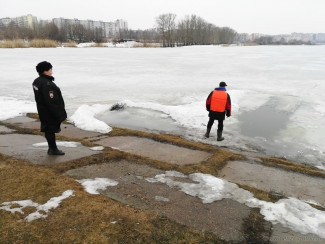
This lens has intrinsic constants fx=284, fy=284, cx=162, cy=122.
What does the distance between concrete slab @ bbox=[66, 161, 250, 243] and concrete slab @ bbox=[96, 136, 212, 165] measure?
0.84 metres

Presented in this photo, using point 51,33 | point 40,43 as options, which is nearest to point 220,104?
point 40,43

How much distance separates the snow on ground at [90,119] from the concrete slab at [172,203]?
2.49 meters

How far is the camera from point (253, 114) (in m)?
8.44

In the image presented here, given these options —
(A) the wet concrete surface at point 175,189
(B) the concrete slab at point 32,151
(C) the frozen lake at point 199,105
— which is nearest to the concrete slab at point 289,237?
(A) the wet concrete surface at point 175,189

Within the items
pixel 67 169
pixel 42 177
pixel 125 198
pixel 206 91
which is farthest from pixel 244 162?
pixel 206 91

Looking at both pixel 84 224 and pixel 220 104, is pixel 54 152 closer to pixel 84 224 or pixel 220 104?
pixel 84 224

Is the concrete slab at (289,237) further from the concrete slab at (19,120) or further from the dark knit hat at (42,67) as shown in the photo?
the concrete slab at (19,120)

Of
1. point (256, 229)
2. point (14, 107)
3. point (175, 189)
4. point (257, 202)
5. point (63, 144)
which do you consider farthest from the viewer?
point (14, 107)

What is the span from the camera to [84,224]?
2.86 m

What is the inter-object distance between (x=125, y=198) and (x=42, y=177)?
1.25 metres

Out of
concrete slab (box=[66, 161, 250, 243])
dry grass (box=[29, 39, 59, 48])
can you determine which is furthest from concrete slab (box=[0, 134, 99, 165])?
dry grass (box=[29, 39, 59, 48])

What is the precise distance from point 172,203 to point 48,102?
95.7 inches

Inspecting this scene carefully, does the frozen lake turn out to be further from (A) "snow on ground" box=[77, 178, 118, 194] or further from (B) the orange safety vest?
Answer: (A) "snow on ground" box=[77, 178, 118, 194]

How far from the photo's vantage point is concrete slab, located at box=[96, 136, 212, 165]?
16.5 feet
